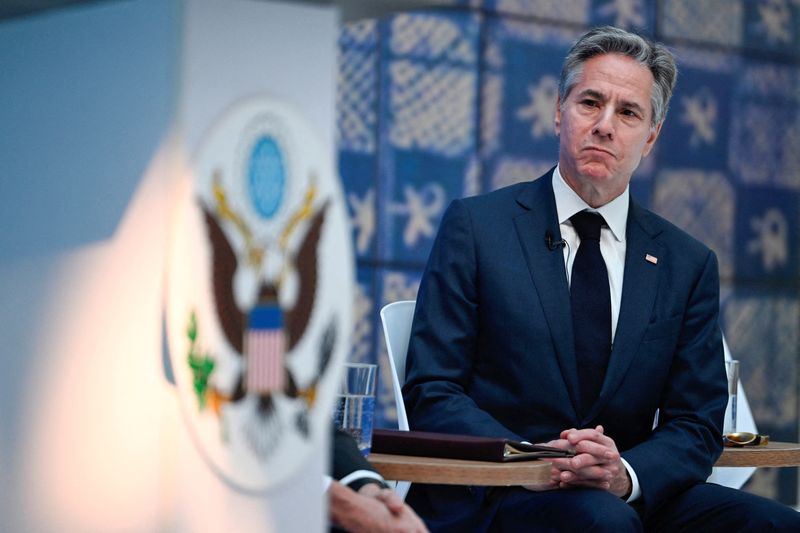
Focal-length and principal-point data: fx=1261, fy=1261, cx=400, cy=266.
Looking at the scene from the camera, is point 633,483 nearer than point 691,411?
Yes

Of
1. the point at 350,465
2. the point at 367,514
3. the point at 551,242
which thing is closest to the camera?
the point at 367,514

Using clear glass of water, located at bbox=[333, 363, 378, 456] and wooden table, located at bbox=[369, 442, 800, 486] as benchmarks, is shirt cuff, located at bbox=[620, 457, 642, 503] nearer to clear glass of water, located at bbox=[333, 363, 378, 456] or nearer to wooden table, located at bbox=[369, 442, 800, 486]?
wooden table, located at bbox=[369, 442, 800, 486]

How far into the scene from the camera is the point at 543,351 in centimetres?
293

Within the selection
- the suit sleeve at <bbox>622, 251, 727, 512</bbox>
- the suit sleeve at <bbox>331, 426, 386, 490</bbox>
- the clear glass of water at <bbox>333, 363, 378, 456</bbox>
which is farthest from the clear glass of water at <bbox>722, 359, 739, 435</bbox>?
the suit sleeve at <bbox>331, 426, 386, 490</bbox>

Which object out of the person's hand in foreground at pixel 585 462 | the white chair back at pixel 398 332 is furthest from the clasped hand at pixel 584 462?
the white chair back at pixel 398 332

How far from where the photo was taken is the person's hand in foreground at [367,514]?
194 cm

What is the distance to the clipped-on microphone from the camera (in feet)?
9.91

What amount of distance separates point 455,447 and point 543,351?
678mm

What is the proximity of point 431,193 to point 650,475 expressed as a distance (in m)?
2.84

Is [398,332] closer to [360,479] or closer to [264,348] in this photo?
[360,479]

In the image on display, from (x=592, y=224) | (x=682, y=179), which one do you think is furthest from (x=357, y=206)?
(x=592, y=224)

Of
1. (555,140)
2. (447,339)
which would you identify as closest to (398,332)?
(447,339)

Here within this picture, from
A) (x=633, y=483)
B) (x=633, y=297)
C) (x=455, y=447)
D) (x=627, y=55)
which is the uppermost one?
(x=627, y=55)

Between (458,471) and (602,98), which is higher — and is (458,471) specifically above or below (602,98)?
below
